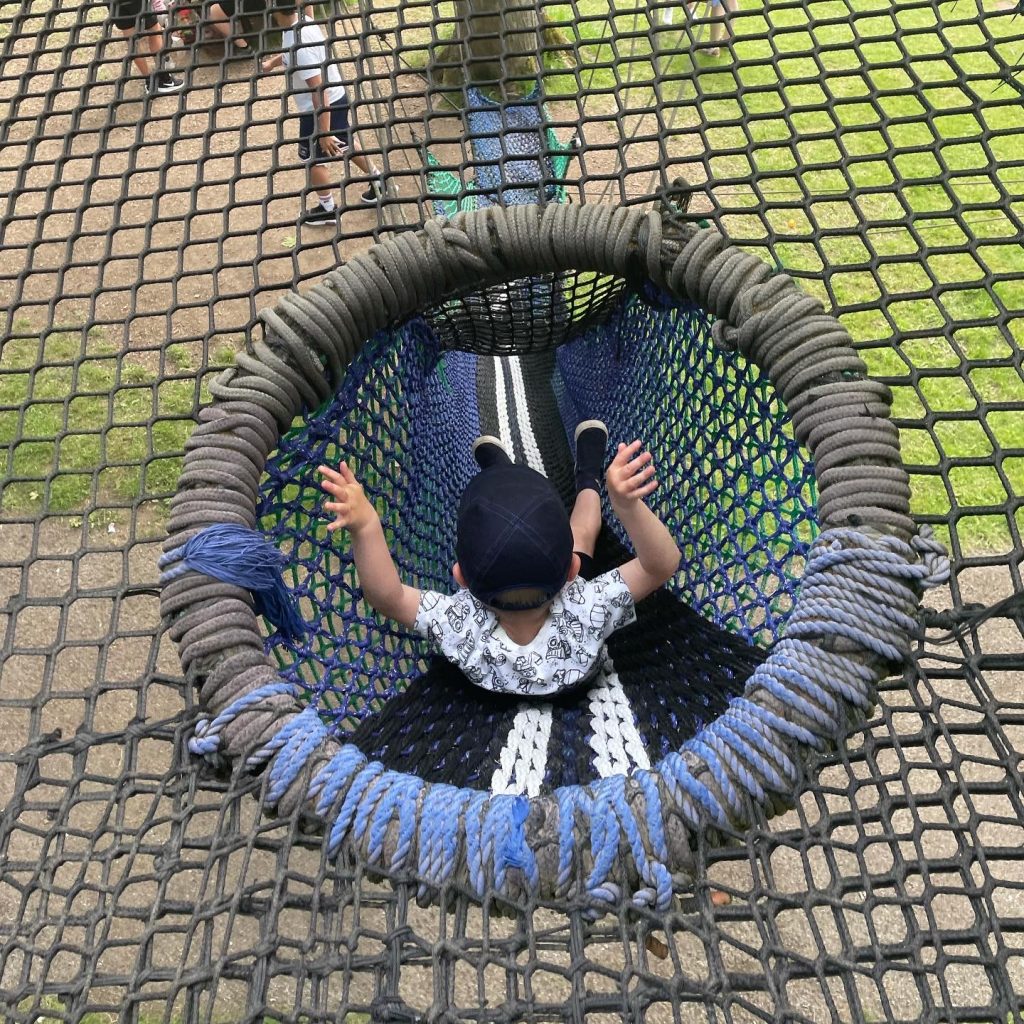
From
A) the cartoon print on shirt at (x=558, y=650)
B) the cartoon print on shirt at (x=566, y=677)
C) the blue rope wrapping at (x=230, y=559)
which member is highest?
the blue rope wrapping at (x=230, y=559)

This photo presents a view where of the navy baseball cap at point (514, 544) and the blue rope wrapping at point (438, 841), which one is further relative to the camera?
the navy baseball cap at point (514, 544)

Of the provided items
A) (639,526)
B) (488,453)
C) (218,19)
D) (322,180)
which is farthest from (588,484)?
(322,180)

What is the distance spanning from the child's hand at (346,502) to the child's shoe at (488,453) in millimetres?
527

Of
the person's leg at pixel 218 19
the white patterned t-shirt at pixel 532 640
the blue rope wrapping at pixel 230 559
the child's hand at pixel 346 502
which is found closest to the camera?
the blue rope wrapping at pixel 230 559

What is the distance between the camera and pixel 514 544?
881mm

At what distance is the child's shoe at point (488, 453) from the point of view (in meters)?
1.37

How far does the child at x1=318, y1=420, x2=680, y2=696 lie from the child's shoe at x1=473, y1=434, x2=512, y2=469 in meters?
0.38

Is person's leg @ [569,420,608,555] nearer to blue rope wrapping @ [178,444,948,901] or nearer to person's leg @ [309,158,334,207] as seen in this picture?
blue rope wrapping @ [178,444,948,901]

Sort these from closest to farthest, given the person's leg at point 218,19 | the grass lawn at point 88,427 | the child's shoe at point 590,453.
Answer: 1. the person's leg at point 218,19
2. the child's shoe at point 590,453
3. the grass lawn at point 88,427

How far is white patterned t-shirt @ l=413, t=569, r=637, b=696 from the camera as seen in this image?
3.04ft

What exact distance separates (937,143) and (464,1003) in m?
1.20

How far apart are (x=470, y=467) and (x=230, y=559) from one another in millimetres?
835

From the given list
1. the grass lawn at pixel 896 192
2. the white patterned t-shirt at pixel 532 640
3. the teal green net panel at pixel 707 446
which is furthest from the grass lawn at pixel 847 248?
the white patterned t-shirt at pixel 532 640

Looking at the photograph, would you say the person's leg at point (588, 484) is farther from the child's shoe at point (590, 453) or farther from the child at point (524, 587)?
the child at point (524, 587)
